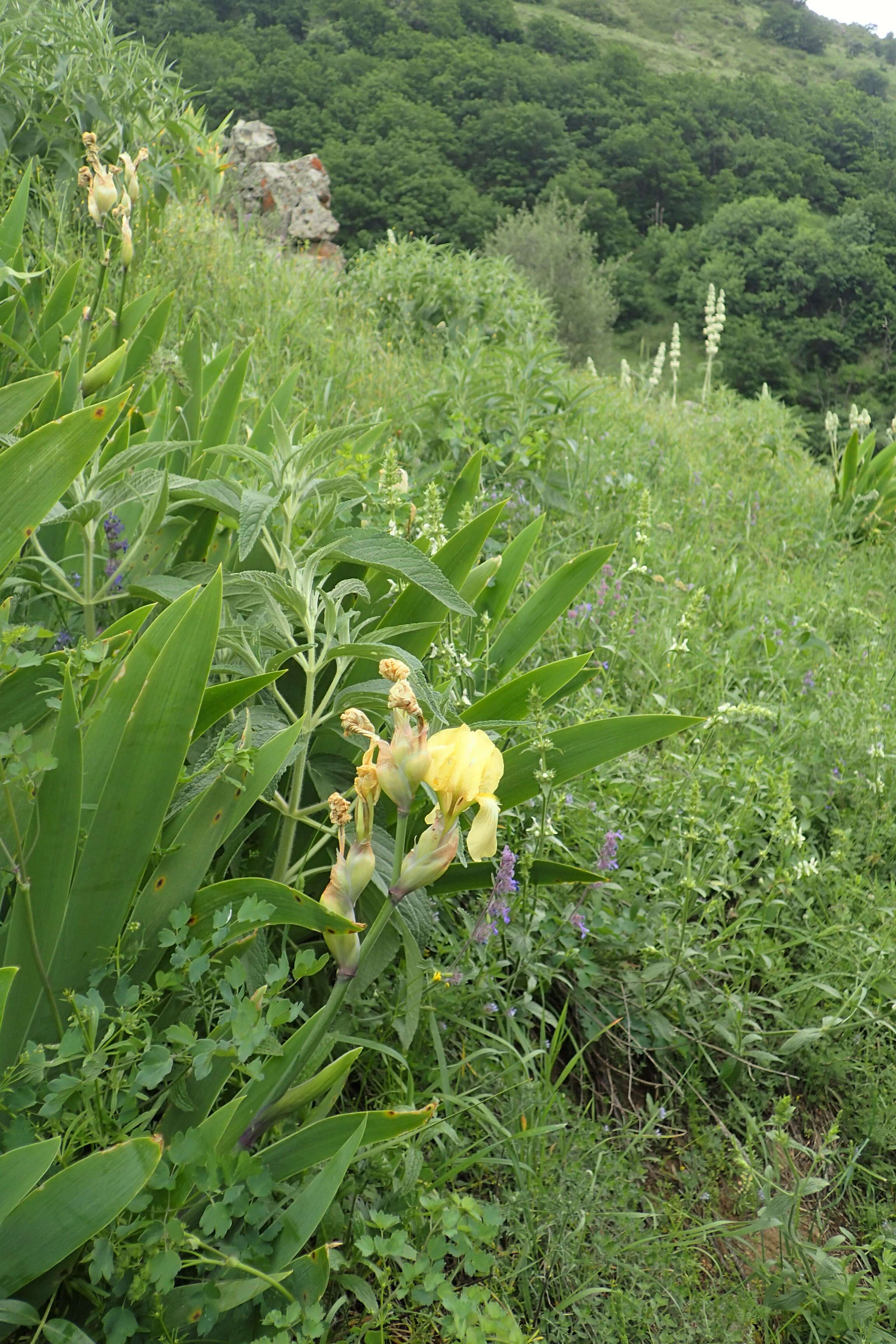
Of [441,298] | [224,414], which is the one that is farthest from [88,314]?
[441,298]

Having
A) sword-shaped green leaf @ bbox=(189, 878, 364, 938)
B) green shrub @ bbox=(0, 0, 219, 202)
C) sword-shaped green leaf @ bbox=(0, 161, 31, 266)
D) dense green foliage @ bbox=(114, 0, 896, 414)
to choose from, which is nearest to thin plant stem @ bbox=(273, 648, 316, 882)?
sword-shaped green leaf @ bbox=(189, 878, 364, 938)

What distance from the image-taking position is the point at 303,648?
1058 millimetres

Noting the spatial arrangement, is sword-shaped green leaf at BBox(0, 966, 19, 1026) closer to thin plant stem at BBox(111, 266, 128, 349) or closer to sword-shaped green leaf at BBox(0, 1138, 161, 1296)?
sword-shaped green leaf at BBox(0, 1138, 161, 1296)

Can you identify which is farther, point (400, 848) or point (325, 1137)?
point (325, 1137)

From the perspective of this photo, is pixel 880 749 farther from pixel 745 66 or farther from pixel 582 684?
pixel 745 66

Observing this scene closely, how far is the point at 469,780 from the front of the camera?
70 cm

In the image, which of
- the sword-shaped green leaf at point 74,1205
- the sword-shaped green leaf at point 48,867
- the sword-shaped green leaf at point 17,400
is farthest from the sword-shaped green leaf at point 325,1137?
the sword-shaped green leaf at point 17,400

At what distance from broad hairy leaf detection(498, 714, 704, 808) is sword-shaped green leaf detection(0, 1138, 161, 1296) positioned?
692 mm

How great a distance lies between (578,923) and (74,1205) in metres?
0.93

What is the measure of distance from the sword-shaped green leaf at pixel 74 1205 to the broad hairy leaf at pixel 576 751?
0.69 meters

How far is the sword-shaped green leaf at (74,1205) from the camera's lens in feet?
2.33

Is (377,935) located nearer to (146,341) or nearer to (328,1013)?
(328,1013)

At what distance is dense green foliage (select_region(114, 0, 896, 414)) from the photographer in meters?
27.2

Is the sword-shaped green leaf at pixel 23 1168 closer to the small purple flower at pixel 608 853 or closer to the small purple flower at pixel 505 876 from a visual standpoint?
the small purple flower at pixel 505 876
